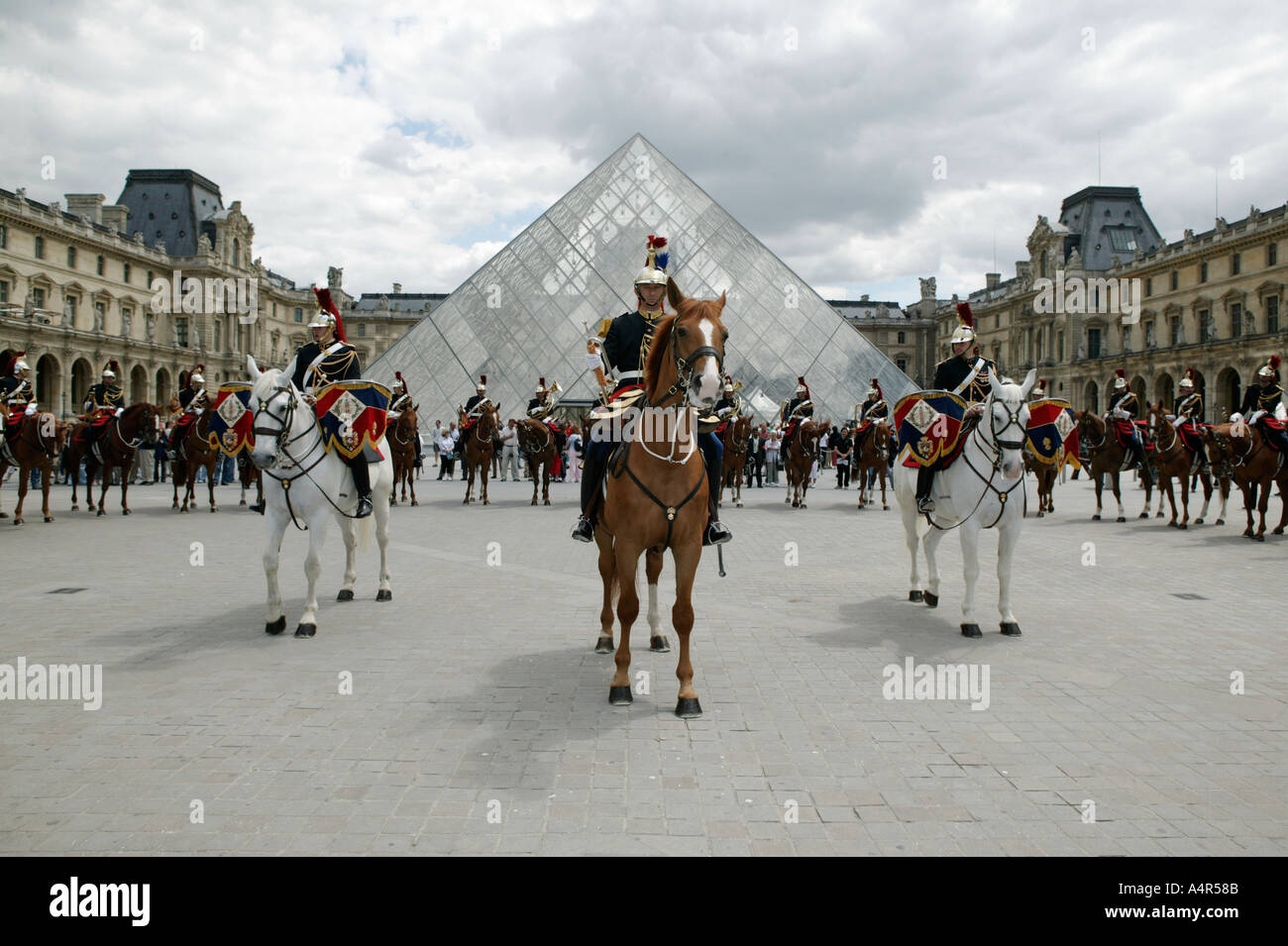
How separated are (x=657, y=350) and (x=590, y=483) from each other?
118 centimetres

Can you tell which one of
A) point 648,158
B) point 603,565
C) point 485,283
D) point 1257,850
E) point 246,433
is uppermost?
point 648,158

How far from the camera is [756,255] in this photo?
32.8 meters

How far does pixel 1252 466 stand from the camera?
1288cm

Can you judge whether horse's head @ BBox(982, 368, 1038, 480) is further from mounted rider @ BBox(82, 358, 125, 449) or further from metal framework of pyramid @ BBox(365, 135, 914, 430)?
metal framework of pyramid @ BBox(365, 135, 914, 430)

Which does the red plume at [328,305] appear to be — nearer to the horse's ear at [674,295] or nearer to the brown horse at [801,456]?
the horse's ear at [674,295]

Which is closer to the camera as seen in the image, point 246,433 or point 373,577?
point 246,433

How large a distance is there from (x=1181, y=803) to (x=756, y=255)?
3119 cm

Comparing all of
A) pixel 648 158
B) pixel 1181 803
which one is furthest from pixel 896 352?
pixel 1181 803

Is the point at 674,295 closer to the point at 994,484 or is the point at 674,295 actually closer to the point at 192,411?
the point at 994,484

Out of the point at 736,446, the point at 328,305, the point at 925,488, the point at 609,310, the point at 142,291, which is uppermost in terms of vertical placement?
the point at 142,291

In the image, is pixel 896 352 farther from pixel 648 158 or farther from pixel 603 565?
pixel 603 565

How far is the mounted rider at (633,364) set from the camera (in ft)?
17.3

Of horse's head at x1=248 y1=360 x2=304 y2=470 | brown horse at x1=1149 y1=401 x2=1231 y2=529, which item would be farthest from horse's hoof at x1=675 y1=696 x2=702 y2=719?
brown horse at x1=1149 y1=401 x2=1231 y2=529

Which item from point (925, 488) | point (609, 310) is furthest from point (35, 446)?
point (609, 310)
